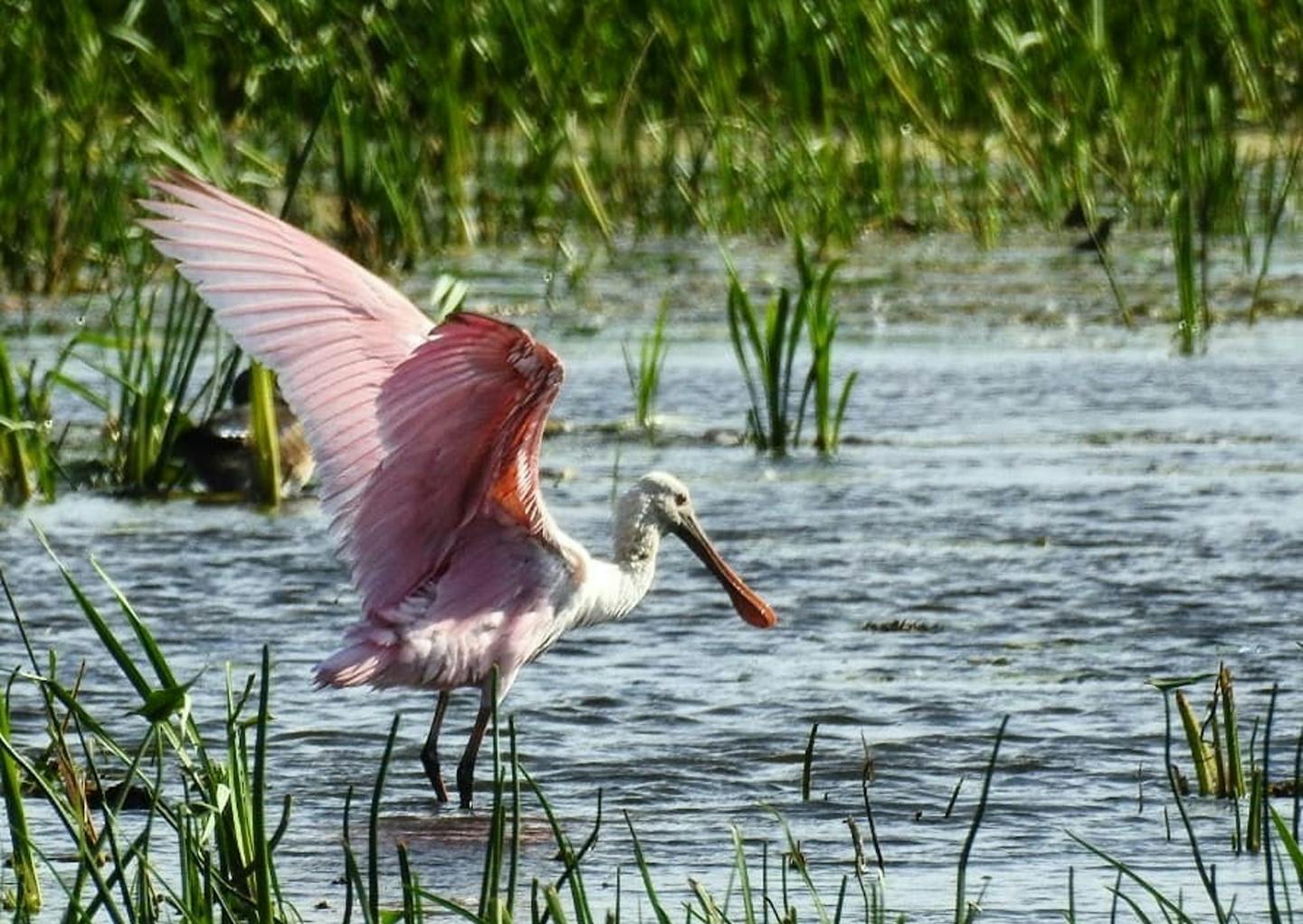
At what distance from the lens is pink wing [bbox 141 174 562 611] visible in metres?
5.21

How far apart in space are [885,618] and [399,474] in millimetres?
1501

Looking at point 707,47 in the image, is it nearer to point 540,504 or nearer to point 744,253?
point 744,253

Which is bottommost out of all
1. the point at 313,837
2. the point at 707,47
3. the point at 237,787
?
the point at 313,837

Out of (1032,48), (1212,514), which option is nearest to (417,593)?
(1212,514)

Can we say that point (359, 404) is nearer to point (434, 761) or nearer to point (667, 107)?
point (434, 761)

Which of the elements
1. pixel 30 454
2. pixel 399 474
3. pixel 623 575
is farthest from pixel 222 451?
pixel 399 474

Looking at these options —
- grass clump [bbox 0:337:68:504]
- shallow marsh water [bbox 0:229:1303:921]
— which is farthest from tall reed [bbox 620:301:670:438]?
grass clump [bbox 0:337:68:504]

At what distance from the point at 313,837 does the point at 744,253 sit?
7.07m

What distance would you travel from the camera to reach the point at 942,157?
12.5 metres

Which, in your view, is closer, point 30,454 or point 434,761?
point 434,761

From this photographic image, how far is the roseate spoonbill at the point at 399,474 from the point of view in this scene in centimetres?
522

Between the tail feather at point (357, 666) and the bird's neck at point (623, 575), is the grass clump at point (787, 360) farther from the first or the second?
the tail feather at point (357, 666)

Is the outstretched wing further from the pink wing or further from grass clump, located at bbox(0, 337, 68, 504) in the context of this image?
grass clump, located at bbox(0, 337, 68, 504)

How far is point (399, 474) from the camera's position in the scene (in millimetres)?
5320
